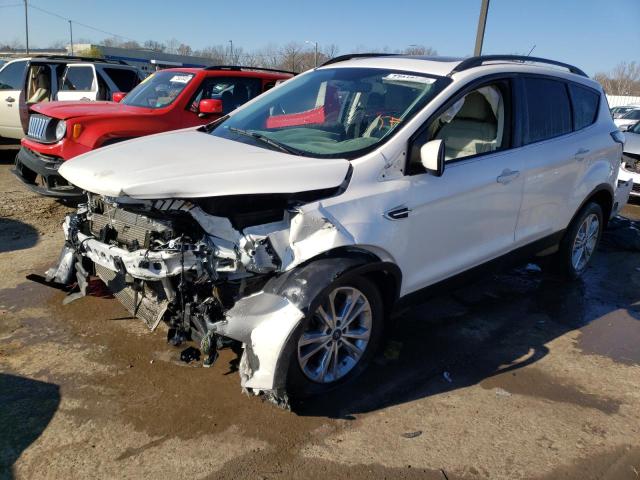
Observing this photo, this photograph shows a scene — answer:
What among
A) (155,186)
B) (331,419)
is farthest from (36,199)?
(331,419)

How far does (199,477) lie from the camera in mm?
2676

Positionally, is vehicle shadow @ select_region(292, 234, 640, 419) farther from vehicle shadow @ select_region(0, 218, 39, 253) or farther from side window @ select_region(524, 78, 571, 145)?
vehicle shadow @ select_region(0, 218, 39, 253)

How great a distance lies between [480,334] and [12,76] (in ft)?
37.0

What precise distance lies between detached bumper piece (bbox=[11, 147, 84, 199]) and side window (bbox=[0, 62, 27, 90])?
568 cm

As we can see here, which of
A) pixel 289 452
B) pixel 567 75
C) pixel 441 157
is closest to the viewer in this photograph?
pixel 289 452

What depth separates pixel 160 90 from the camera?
753 cm

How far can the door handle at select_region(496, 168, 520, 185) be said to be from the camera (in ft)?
13.3

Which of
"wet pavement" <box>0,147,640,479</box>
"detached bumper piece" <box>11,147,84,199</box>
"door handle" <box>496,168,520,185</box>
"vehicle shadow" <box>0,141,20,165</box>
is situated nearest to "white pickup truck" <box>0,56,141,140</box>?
"vehicle shadow" <box>0,141,20,165</box>

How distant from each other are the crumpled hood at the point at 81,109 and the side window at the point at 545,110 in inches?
180

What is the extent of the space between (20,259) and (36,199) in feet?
8.44

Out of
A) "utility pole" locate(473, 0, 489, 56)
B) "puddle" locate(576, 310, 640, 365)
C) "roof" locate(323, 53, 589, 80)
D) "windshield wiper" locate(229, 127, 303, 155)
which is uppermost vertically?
"utility pole" locate(473, 0, 489, 56)

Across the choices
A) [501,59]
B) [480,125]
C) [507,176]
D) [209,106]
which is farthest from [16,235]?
[501,59]

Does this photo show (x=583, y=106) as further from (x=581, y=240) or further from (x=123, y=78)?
(x=123, y=78)

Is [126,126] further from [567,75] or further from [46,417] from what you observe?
[567,75]
